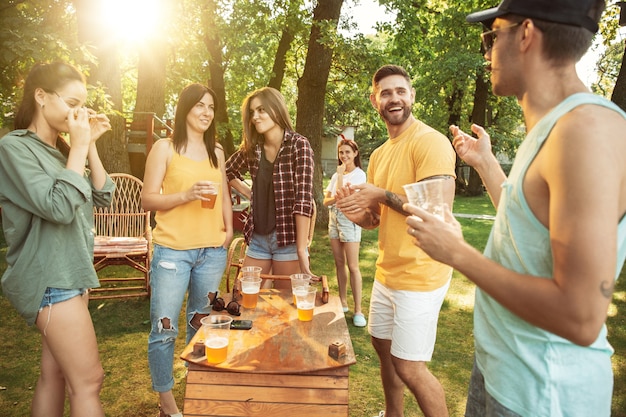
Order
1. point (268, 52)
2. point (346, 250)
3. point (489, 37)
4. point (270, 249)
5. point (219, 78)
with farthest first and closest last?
point (268, 52) → point (219, 78) → point (346, 250) → point (270, 249) → point (489, 37)

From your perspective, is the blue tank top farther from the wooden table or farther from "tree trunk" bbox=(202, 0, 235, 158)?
"tree trunk" bbox=(202, 0, 235, 158)

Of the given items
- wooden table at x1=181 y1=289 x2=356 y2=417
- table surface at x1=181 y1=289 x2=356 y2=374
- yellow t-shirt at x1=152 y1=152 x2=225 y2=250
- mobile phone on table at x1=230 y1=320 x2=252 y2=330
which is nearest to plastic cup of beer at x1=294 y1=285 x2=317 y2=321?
table surface at x1=181 y1=289 x2=356 y2=374

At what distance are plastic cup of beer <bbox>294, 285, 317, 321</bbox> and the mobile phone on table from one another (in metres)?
0.33

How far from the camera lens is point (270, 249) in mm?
3520

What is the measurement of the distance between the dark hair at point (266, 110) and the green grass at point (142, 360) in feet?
7.53

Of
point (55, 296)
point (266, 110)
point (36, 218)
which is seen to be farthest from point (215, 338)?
point (266, 110)

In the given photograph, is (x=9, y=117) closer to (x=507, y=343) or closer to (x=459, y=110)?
(x=507, y=343)

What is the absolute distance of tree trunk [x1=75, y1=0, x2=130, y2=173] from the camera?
7.07m

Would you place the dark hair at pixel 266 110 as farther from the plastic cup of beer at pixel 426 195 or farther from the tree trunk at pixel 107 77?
the tree trunk at pixel 107 77

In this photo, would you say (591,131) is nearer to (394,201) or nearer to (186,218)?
(394,201)

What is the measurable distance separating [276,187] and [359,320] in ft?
8.40

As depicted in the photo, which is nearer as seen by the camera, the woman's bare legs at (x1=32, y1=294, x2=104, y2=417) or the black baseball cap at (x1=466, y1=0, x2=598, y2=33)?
the black baseball cap at (x1=466, y1=0, x2=598, y2=33)

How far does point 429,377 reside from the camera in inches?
105

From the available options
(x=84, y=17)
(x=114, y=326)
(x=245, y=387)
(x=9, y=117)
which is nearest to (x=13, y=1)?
(x=84, y=17)
